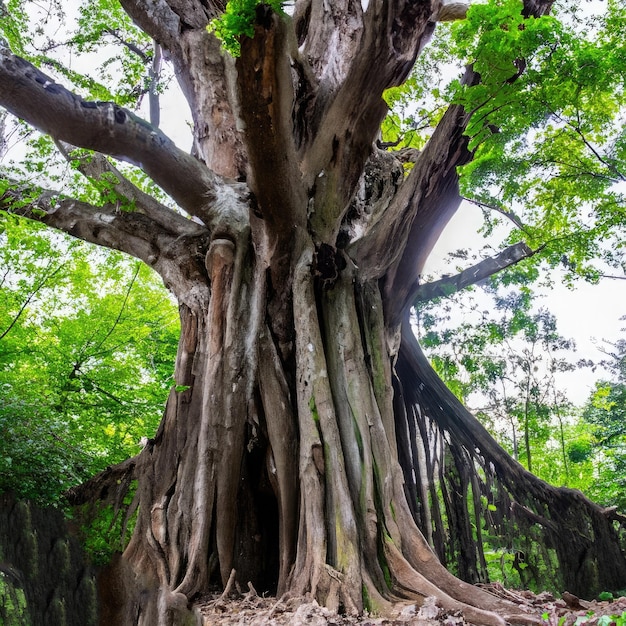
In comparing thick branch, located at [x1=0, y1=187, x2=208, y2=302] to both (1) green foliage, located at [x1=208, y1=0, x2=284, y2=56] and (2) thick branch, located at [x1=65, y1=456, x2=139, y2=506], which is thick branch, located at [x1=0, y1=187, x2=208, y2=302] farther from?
(1) green foliage, located at [x1=208, y1=0, x2=284, y2=56]

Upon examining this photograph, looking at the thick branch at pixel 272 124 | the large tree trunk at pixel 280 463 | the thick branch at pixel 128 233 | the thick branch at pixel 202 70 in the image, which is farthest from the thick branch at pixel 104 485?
the thick branch at pixel 202 70

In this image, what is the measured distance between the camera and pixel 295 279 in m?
3.79

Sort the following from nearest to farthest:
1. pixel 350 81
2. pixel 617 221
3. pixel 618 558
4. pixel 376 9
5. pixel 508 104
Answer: pixel 508 104, pixel 376 9, pixel 350 81, pixel 618 558, pixel 617 221

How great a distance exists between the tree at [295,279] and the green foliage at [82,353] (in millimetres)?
982

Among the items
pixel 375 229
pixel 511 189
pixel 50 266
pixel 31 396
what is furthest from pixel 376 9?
pixel 50 266

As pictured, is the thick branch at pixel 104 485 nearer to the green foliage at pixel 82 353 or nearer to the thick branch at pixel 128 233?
the green foliage at pixel 82 353

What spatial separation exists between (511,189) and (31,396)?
510 centimetres

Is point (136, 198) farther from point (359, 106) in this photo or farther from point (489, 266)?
point (489, 266)

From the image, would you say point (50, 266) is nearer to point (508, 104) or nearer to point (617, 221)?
point (508, 104)

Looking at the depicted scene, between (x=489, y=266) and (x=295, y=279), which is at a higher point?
(x=489, y=266)

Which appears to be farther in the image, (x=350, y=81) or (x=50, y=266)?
(x=50, y=266)

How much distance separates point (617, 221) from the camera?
5.16m

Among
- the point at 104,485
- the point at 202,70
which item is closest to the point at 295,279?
the point at 104,485

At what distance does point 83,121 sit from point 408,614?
3010 millimetres
